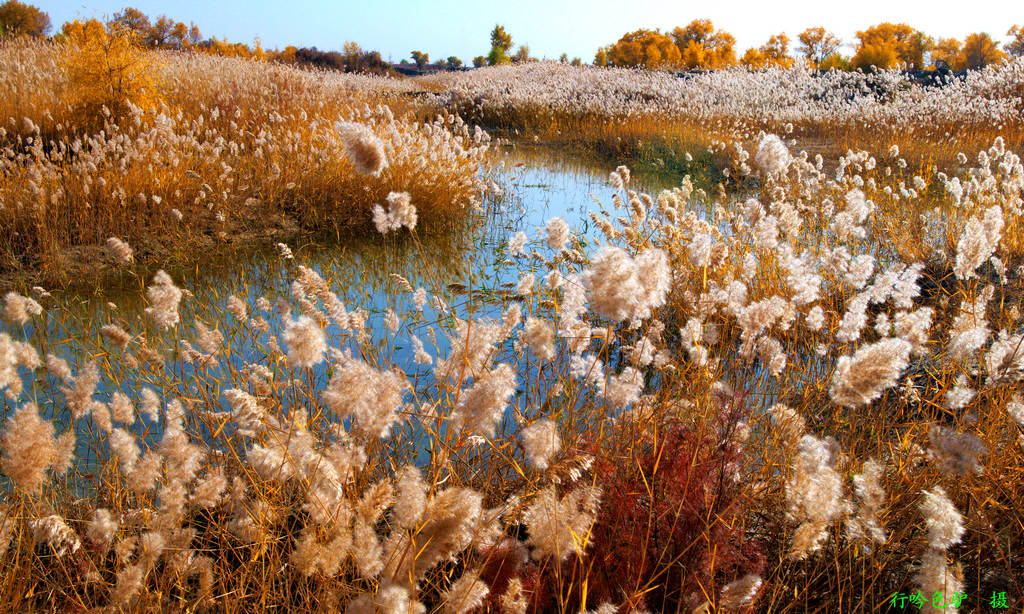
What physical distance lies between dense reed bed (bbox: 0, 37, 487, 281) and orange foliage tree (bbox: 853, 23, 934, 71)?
2460 cm

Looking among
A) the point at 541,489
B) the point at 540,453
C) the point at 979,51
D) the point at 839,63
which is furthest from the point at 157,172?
the point at 979,51

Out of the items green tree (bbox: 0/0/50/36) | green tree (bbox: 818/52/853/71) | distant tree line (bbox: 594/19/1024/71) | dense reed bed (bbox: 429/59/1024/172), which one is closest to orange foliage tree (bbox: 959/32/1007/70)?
distant tree line (bbox: 594/19/1024/71)

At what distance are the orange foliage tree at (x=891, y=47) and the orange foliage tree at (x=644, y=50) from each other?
11391mm

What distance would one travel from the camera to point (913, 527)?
190cm

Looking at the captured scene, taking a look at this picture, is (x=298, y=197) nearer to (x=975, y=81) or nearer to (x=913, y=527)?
(x=913, y=527)

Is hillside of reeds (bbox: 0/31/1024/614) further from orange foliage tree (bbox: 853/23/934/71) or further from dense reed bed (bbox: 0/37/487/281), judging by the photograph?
orange foliage tree (bbox: 853/23/934/71)

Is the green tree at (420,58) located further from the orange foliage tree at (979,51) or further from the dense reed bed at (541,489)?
the dense reed bed at (541,489)

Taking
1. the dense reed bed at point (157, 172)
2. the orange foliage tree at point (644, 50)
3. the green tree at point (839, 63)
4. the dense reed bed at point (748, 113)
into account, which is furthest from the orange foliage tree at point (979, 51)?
the dense reed bed at point (157, 172)

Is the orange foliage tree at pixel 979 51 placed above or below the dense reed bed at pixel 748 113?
above

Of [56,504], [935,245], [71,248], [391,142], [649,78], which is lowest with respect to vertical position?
[56,504]

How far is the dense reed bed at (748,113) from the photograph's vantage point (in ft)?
33.5

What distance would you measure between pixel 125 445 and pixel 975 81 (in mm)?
14980

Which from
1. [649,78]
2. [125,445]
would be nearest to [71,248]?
[125,445]

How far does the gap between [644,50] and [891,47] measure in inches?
621
